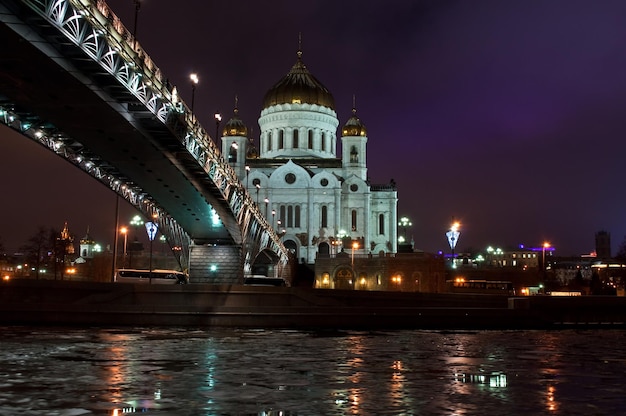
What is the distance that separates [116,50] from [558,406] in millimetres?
19639

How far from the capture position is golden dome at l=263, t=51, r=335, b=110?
115 metres

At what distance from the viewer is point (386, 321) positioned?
126ft

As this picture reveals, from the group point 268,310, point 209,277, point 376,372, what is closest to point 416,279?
point 209,277

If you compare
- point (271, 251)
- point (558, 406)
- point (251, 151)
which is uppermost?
point (251, 151)

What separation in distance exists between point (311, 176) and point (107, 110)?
77556 mm

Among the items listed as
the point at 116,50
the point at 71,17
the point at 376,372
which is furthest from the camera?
the point at 116,50

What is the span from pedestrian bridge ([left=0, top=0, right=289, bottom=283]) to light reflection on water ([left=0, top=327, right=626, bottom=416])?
29.2 ft

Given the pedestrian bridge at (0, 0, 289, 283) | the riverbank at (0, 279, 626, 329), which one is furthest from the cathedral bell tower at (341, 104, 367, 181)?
the riverbank at (0, 279, 626, 329)

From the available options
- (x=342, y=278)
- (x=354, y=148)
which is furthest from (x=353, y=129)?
(x=342, y=278)

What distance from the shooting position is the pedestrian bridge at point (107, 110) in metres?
23.7

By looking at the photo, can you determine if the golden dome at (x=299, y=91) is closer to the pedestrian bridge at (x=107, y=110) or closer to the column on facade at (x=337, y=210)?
the column on facade at (x=337, y=210)

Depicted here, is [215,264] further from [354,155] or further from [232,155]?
[354,155]

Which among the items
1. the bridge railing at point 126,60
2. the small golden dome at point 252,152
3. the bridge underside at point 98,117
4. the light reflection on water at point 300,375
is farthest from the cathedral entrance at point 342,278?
the light reflection on water at point 300,375

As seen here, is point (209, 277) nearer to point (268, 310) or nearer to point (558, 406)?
point (268, 310)
